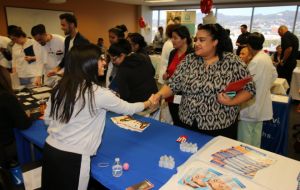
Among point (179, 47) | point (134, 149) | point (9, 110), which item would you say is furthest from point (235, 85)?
point (9, 110)

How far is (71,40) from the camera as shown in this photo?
3115mm

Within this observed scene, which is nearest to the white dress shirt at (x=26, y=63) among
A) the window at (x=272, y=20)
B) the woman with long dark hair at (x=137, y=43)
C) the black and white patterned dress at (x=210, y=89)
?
the woman with long dark hair at (x=137, y=43)

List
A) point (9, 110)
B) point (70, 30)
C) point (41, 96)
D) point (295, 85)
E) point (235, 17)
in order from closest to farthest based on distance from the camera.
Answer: point (9, 110)
point (41, 96)
point (70, 30)
point (295, 85)
point (235, 17)

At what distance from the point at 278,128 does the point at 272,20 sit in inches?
296

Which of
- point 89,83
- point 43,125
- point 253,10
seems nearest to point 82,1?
point 253,10

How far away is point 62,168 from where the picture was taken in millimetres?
1263

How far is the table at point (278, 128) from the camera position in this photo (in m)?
2.72

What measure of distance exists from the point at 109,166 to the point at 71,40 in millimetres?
2288

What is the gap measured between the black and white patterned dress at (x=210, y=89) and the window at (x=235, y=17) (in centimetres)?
850

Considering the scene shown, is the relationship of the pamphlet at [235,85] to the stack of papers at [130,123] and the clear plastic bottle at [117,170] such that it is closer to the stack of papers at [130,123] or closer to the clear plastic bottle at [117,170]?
the stack of papers at [130,123]

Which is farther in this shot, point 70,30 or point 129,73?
point 70,30

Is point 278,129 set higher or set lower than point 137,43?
lower

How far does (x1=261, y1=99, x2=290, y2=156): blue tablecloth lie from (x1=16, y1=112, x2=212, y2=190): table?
157cm

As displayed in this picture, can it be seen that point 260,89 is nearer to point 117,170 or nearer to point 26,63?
point 117,170
